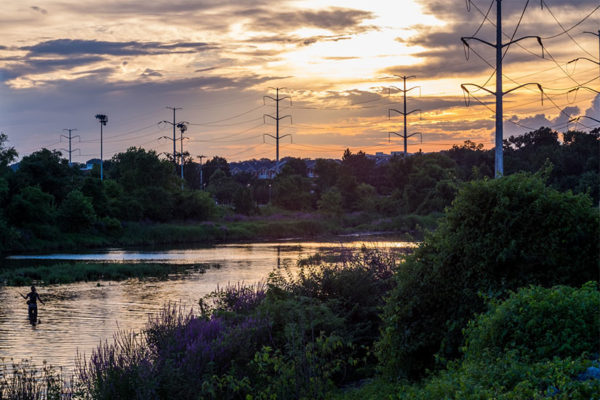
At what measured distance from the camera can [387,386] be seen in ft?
39.0

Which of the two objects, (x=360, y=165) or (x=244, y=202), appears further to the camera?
(x=360, y=165)

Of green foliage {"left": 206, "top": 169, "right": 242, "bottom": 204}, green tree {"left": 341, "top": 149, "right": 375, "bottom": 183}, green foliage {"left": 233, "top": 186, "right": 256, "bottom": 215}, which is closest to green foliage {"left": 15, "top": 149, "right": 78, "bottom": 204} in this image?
green foliage {"left": 233, "top": 186, "right": 256, "bottom": 215}

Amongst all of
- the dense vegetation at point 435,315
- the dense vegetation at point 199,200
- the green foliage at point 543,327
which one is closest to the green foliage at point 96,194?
the dense vegetation at point 199,200

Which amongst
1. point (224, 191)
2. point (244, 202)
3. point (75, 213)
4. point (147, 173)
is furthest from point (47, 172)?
point (224, 191)

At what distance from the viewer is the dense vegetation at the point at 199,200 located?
75375 millimetres

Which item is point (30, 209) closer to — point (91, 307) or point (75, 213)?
point (75, 213)

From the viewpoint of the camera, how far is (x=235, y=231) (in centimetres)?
8756

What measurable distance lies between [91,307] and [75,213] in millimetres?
49275

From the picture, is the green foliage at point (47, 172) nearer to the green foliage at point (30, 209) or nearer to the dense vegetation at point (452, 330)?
the green foliage at point (30, 209)

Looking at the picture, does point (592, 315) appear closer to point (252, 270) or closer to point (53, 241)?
point (252, 270)

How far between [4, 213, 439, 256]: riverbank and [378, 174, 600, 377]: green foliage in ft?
208

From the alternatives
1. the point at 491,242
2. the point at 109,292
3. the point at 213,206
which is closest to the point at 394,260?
the point at 491,242

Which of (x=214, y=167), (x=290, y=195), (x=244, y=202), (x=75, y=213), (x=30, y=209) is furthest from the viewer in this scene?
(x=214, y=167)

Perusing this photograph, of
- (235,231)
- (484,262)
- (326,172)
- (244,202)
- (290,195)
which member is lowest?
(235,231)
